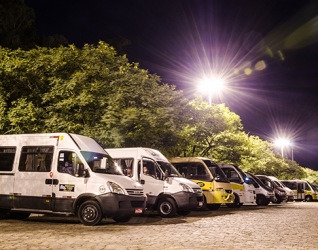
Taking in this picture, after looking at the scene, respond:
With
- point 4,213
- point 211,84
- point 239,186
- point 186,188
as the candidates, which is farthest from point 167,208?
point 211,84

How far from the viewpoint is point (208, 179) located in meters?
21.8

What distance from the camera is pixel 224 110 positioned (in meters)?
40.7

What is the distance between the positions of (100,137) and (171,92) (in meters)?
5.03

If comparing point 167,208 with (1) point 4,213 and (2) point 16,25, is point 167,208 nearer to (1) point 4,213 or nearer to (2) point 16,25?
(1) point 4,213

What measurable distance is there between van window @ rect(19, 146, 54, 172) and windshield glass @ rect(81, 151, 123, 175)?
1184mm

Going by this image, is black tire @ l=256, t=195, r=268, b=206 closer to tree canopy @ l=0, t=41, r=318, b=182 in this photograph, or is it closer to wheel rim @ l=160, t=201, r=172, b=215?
tree canopy @ l=0, t=41, r=318, b=182

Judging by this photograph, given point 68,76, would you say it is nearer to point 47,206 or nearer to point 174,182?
point 174,182

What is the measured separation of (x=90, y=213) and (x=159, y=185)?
437 cm

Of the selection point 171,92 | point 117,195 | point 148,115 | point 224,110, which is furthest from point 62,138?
point 224,110

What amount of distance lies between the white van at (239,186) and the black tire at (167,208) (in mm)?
8550

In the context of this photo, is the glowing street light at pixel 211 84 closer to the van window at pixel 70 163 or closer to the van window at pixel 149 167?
the van window at pixel 149 167

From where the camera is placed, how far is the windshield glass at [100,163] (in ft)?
46.5

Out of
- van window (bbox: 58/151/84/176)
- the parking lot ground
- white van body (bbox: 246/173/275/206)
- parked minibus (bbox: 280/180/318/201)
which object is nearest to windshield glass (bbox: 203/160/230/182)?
white van body (bbox: 246/173/275/206)

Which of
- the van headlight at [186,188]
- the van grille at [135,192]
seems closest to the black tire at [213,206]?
the van headlight at [186,188]
